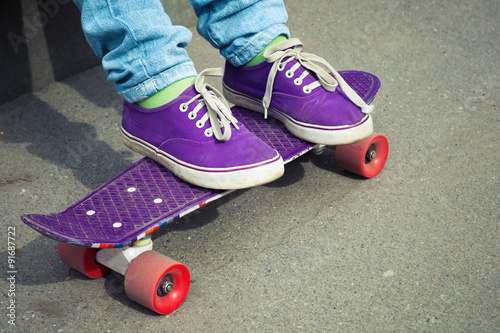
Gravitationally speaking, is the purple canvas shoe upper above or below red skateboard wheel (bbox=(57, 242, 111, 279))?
above

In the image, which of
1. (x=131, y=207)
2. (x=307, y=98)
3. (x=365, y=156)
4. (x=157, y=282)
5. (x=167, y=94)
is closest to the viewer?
(x=157, y=282)

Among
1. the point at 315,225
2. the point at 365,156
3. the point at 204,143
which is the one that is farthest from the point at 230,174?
the point at 365,156

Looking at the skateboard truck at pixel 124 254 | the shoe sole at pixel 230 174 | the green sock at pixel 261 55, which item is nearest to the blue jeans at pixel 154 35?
the green sock at pixel 261 55

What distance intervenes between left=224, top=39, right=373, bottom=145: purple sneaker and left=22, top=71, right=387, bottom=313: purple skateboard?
9cm

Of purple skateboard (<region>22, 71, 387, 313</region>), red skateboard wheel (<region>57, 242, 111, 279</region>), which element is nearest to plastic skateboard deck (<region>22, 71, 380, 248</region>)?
purple skateboard (<region>22, 71, 387, 313</region>)

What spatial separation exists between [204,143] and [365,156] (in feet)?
2.38

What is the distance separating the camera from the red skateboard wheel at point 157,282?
1518mm

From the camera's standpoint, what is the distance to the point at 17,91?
268 cm

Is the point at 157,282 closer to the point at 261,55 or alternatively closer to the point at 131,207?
the point at 131,207

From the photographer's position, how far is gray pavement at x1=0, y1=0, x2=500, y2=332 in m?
1.57

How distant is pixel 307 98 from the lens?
189 cm

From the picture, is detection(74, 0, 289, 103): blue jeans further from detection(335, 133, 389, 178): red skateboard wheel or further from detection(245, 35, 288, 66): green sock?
detection(335, 133, 389, 178): red skateboard wheel

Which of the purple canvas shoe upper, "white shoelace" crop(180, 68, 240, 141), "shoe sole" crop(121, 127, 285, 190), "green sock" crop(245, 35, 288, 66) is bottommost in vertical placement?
"shoe sole" crop(121, 127, 285, 190)

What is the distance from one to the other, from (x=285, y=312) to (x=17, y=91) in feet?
6.23
